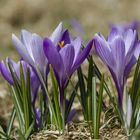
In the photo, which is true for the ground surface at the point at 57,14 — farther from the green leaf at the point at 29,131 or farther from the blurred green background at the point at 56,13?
the green leaf at the point at 29,131

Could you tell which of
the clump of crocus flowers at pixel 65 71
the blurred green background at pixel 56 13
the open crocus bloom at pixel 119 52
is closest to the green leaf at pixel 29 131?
the clump of crocus flowers at pixel 65 71

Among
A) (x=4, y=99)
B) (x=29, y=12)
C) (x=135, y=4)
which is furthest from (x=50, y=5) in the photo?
(x=4, y=99)

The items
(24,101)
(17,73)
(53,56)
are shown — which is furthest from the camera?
(17,73)

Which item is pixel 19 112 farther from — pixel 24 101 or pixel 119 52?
pixel 119 52

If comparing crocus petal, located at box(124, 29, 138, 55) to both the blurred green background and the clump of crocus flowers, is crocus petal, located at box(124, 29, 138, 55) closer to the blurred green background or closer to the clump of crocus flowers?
the clump of crocus flowers

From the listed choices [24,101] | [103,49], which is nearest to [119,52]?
[103,49]

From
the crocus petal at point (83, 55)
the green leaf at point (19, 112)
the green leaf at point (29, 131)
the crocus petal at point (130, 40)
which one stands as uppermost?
the crocus petal at point (130, 40)
